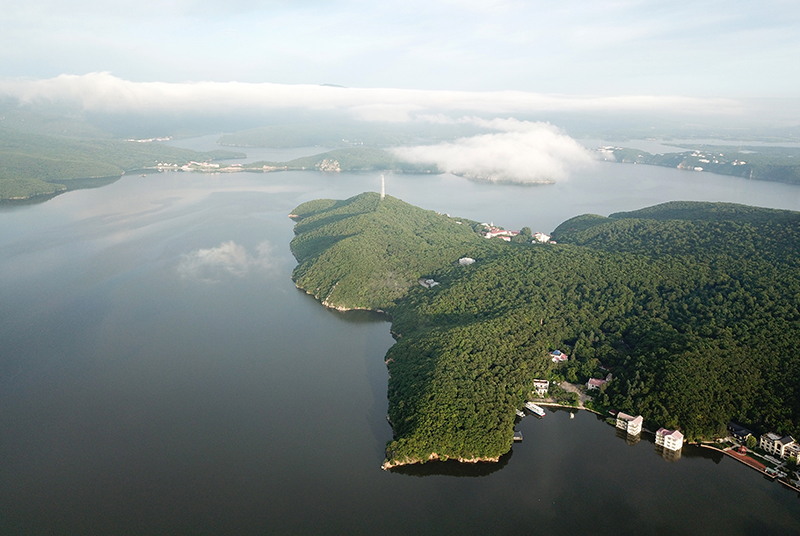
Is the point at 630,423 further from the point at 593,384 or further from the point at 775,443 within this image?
the point at 775,443

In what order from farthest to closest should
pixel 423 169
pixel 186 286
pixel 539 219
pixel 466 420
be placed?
1. pixel 423 169
2. pixel 539 219
3. pixel 186 286
4. pixel 466 420

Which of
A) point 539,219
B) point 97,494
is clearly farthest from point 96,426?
point 539,219

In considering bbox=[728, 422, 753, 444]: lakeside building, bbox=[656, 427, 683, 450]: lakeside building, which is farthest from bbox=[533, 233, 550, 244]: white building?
bbox=[656, 427, 683, 450]: lakeside building

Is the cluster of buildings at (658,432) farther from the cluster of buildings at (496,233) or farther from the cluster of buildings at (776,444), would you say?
the cluster of buildings at (496,233)

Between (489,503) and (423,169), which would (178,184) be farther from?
(489,503)

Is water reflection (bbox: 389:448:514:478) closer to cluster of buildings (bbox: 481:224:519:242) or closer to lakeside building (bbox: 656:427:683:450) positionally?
lakeside building (bbox: 656:427:683:450)

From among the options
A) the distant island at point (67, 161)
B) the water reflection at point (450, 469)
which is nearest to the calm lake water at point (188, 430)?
the water reflection at point (450, 469)

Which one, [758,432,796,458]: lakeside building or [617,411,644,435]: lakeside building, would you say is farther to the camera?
[617,411,644,435]: lakeside building
